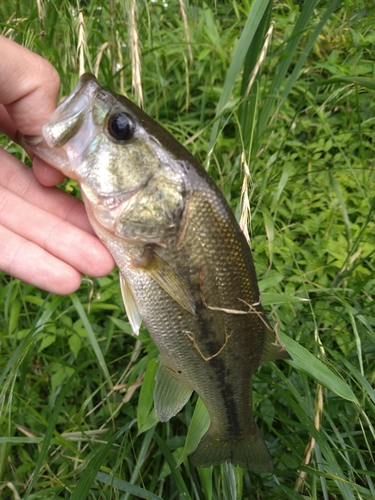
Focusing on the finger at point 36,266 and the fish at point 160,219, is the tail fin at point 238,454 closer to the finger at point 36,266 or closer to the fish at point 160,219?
the fish at point 160,219

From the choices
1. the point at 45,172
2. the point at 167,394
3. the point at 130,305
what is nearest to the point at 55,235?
the point at 45,172

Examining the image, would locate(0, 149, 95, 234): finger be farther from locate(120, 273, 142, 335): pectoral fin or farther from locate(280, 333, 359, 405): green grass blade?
locate(280, 333, 359, 405): green grass blade

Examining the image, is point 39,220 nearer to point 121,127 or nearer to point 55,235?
point 55,235

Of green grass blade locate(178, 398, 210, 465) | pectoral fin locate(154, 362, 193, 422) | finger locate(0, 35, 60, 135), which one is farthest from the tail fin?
finger locate(0, 35, 60, 135)

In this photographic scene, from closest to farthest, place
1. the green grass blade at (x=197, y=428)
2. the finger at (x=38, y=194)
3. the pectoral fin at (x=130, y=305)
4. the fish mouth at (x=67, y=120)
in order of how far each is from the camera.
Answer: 1. the fish mouth at (x=67, y=120)
2. the pectoral fin at (x=130, y=305)
3. the green grass blade at (x=197, y=428)
4. the finger at (x=38, y=194)

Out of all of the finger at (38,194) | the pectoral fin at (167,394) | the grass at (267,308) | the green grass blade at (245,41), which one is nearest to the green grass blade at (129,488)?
the grass at (267,308)

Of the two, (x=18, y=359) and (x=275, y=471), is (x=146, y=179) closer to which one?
(x=18, y=359)

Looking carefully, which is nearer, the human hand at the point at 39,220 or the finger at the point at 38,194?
the human hand at the point at 39,220
